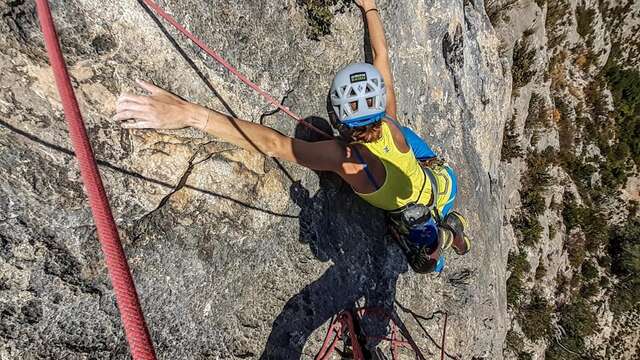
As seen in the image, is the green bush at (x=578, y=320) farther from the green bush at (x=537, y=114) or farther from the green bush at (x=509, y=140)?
the green bush at (x=537, y=114)

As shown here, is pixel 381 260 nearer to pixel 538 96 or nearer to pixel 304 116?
pixel 304 116

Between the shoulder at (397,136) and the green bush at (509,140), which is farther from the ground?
the green bush at (509,140)

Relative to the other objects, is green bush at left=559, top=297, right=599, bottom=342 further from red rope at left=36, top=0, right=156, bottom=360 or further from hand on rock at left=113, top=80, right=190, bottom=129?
red rope at left=36, top=0, right=156, bottom=360

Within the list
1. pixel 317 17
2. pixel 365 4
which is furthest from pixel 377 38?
pixel 317 17

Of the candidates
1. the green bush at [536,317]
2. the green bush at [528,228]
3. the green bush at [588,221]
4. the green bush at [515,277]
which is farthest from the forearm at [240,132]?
the green bush at [588,221]

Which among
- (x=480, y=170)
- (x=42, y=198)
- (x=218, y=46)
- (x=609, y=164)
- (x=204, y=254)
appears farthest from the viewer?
(x=609, y=164)

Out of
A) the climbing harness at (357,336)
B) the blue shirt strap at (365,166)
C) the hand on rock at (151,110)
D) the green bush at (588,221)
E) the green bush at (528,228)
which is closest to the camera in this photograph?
the hand on rock at (151,110)

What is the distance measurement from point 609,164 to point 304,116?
15030mm

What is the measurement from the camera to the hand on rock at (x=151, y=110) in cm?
334

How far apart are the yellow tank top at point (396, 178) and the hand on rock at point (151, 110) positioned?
1.71 m

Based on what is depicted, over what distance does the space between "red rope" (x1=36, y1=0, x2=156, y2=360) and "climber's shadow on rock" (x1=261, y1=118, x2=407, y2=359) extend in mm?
2463

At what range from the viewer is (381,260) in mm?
5559

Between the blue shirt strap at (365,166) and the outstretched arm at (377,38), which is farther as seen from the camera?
the outstretched arm at (377,38)

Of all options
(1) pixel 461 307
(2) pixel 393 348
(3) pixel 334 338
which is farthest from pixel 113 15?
(1) pixel 461 307
